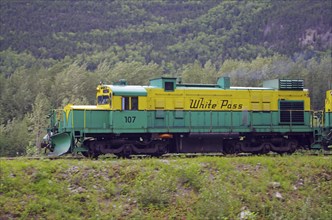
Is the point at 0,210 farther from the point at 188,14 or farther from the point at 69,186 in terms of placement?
the point at 188,14

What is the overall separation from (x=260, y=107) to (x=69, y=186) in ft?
37.6

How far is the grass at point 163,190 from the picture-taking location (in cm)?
1573

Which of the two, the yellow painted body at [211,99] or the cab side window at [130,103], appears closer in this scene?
the cab side window at [130,103]

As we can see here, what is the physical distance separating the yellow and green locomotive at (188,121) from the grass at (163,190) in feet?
13.0

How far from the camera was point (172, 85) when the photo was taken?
2392 centimetres

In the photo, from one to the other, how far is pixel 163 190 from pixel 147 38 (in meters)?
128

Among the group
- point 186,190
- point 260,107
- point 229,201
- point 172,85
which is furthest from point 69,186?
point 260,107

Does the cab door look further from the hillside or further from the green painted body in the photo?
the hillside

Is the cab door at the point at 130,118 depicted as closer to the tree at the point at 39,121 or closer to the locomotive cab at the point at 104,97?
the locomotive cab at the point at 104,97

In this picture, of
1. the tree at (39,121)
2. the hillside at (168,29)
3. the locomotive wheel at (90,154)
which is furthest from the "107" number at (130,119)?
the hillside at (168,29)

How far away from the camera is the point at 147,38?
142625 mm

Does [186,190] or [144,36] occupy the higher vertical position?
[144,36]

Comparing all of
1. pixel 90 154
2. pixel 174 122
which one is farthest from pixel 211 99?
pixel 90 154

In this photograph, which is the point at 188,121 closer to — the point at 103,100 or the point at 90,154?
the point at 103,100
